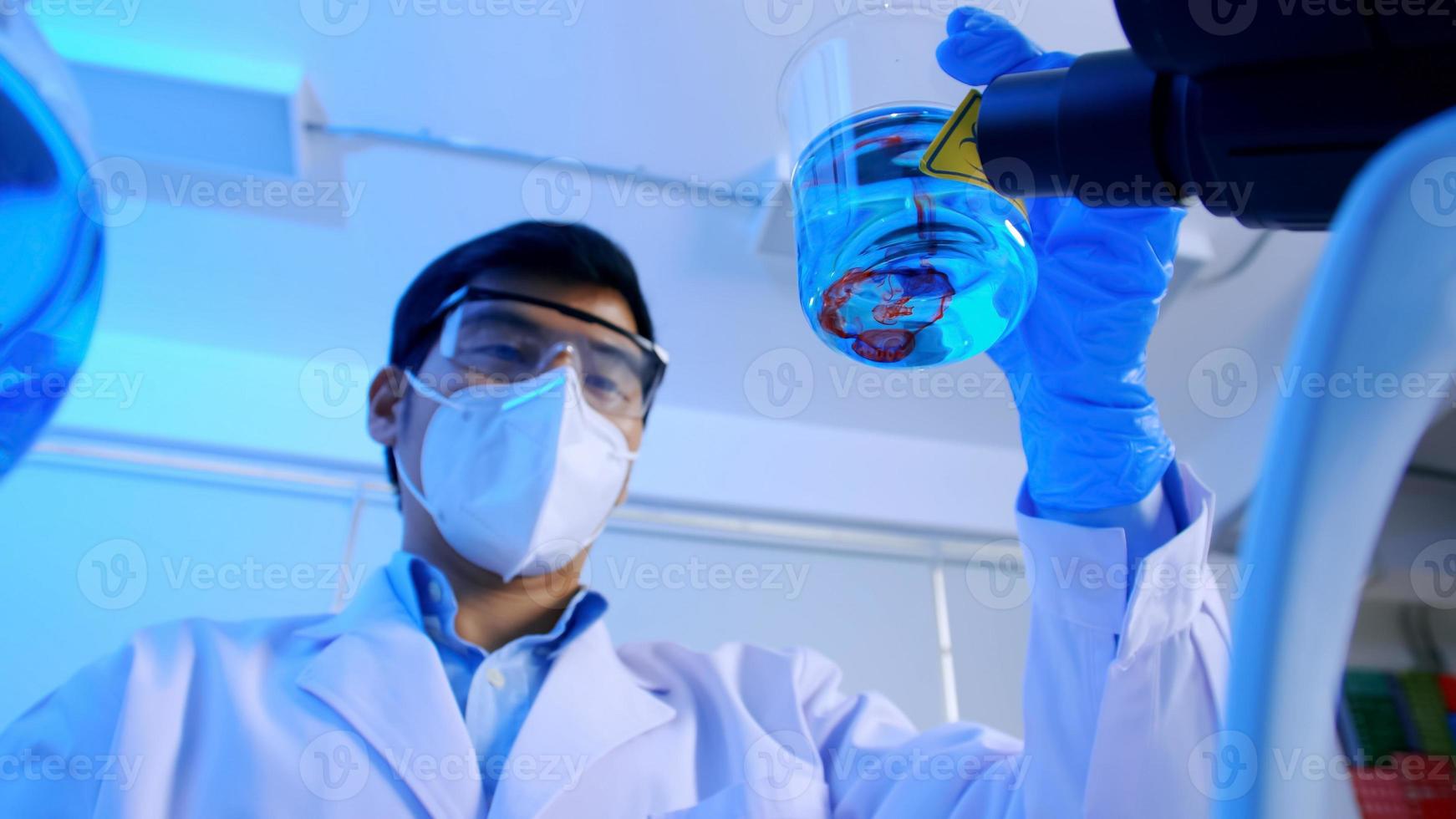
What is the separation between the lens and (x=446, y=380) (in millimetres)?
1227

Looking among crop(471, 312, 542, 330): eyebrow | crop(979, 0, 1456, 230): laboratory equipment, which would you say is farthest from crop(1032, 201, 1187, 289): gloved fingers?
crop(471, 312, 542, 330): eyebrow

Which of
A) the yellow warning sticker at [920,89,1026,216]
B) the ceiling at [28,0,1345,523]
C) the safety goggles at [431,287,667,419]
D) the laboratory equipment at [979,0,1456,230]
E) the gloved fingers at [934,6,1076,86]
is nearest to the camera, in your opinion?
the laboratory equipment at [979,0,1456,230]

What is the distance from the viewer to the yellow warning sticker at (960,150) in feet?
1.59

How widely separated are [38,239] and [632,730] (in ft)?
2.41

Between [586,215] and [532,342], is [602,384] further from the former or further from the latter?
[586,215]

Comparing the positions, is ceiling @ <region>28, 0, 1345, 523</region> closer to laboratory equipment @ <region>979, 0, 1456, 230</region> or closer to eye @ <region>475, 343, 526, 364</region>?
eye @ <region>475, 343, 526, 364</region>

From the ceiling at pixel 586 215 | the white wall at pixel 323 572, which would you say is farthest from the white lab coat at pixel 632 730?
the ceiling at pixel 586 215

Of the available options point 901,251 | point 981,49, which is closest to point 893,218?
point 901,251

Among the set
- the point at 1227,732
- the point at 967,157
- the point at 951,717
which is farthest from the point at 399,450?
the point at 951,717

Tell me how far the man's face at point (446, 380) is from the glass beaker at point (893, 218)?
26.7 inches

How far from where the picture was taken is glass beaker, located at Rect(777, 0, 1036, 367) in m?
0.55

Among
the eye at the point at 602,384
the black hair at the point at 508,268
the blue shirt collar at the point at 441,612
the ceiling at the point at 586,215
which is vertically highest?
the ceiling at the point at 586,215

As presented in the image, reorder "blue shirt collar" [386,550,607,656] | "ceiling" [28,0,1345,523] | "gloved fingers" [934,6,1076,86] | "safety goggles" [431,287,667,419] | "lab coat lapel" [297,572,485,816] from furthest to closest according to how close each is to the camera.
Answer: "ceiling" [28,0,1345,523] → "safety goggles" [431,287,667,419] → "blue shirt collar" [386,550,607,656] → "lab coat lapel" [297,572,485,816] → "gloved fingers" [934,6,1076,86]

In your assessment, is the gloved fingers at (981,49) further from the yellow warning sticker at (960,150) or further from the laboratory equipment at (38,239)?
the laboratory equipment at (38,239)
